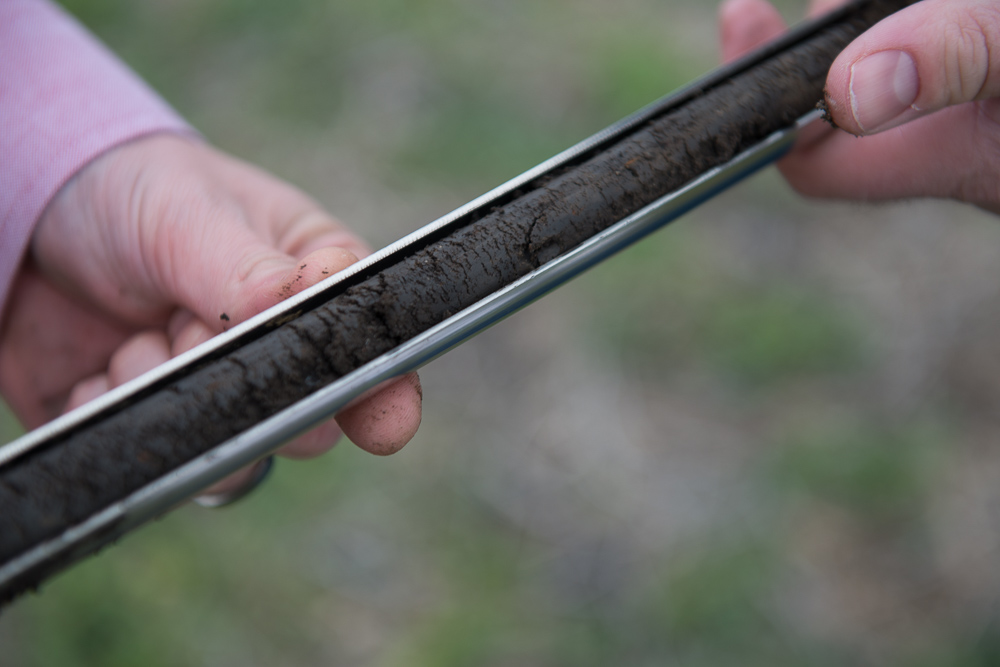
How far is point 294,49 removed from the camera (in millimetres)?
2664

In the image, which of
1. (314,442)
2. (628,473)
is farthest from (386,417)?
(628,473)

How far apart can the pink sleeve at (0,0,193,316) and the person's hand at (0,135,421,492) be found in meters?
0.04

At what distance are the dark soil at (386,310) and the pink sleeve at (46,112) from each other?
674mm

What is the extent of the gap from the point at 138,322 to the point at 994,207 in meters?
1.72

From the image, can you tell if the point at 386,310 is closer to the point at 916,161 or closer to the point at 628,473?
A: the point at 916,161

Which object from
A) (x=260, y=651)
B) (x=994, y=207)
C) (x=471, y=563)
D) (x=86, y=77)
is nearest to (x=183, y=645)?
(x=260, y=651)

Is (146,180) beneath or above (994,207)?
above

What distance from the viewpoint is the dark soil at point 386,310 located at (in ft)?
2.16

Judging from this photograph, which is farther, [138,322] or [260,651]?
[260,651]

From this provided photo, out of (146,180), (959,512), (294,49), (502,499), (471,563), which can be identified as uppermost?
(294,49)

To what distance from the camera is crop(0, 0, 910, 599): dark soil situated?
0.66 metres

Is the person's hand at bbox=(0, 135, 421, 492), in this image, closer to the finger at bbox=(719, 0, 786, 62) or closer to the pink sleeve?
the pink sleeve

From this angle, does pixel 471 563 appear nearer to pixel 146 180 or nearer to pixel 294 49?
pixel 146 180

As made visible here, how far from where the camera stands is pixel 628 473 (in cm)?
186
